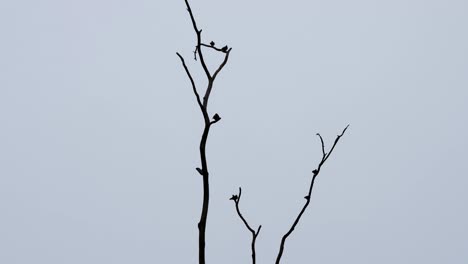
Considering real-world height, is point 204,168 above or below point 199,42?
below

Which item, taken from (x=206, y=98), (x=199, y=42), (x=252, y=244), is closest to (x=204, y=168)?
(x=206, y=98)

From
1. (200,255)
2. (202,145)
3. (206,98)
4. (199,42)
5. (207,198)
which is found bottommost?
(200,255)

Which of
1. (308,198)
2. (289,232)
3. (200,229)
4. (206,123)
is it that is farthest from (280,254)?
(206,123)

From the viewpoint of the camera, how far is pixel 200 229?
1.04m

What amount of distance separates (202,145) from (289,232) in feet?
1.45

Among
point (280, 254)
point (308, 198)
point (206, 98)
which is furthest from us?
point (308, 198)

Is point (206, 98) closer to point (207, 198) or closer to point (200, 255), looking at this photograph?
point (207, 198)

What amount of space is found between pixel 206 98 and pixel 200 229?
0.91ft

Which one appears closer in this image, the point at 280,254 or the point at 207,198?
the point at 207,198

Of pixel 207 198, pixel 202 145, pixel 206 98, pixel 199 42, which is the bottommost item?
pixel 207 198

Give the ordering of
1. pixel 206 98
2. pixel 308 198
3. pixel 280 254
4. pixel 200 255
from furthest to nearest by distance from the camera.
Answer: pixel 308 198, pixel 280 254, pixel 206 98, pixel 200 255

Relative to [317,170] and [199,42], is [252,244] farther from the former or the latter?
[199,42]

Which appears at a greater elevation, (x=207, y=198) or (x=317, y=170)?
(x=317, y=170)

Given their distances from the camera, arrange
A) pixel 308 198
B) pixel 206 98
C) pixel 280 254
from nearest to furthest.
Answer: pixel 206 98 → pixel 280 254 → pixel 308 198
